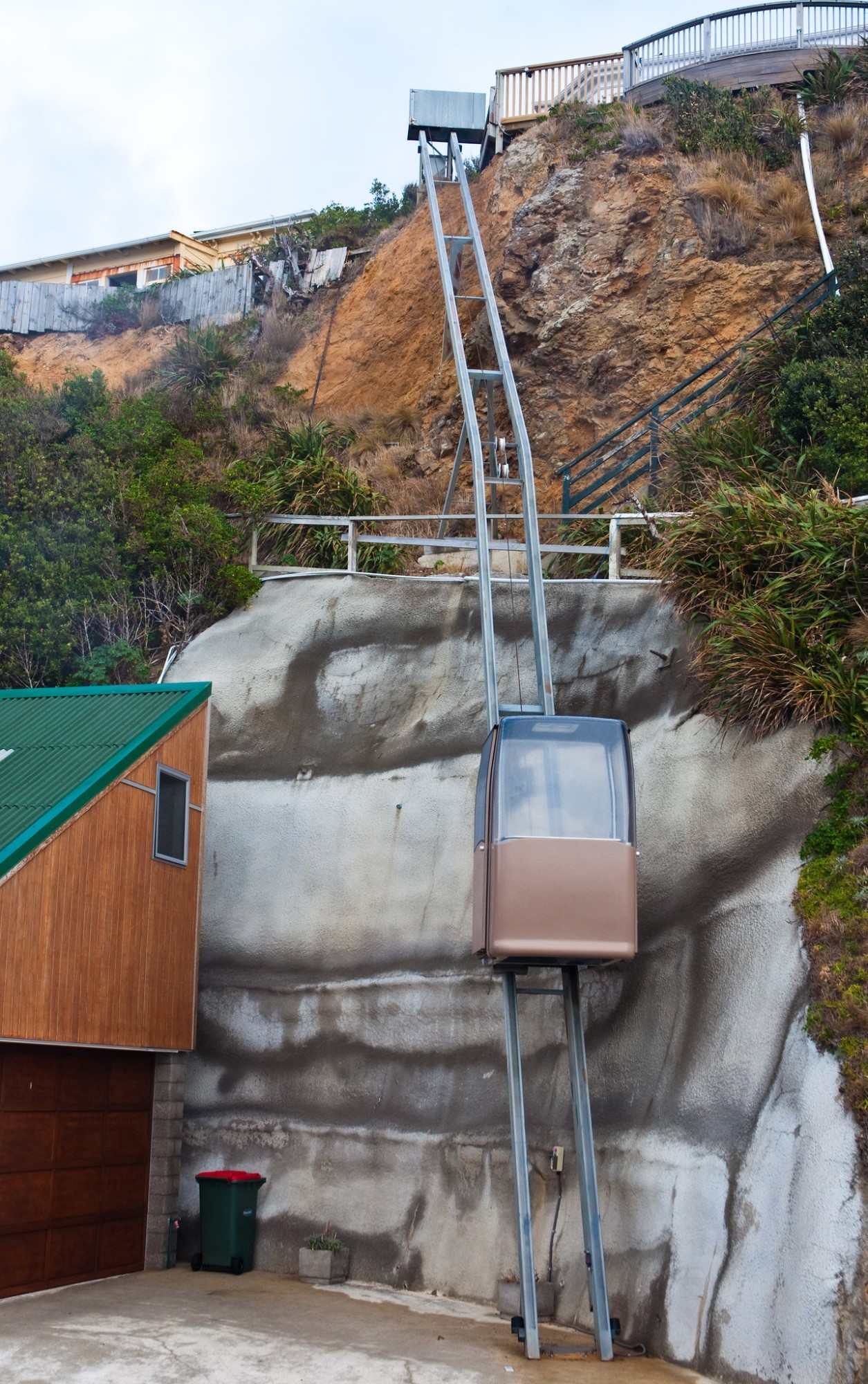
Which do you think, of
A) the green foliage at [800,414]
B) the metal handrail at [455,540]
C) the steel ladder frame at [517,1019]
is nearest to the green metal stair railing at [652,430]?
the green foliage at [800,414]

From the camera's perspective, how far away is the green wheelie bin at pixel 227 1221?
518 inches

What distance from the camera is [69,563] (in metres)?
20.3

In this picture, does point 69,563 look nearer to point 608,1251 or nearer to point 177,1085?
point 177,1085

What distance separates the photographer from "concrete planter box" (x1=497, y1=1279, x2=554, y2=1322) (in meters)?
11.0

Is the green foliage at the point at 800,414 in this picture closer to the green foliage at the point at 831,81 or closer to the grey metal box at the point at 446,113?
the green foliage at the point at 831,81

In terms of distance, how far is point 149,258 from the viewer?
144 feet

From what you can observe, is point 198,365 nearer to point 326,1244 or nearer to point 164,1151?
point 164,1151

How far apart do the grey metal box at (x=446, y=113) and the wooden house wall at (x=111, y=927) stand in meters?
14.6

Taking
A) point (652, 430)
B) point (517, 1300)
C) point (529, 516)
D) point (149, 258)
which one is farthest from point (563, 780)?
point (149, 258)

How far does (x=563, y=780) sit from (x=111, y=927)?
17.0 ft

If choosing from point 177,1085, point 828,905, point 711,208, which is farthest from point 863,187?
point 177,1085

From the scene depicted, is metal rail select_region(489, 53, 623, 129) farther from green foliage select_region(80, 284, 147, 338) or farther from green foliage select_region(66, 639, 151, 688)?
green foliage select_region(66, 639, 151, 688)

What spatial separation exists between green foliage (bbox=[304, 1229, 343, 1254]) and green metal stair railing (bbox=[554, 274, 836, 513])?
1192cm

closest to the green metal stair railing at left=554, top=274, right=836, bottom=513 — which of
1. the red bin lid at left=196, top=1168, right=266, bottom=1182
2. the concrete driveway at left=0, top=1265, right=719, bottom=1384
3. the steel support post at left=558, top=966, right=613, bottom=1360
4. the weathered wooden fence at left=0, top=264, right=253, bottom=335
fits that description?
the steel support post at left=558, top=966, right=613, bottom=1360
